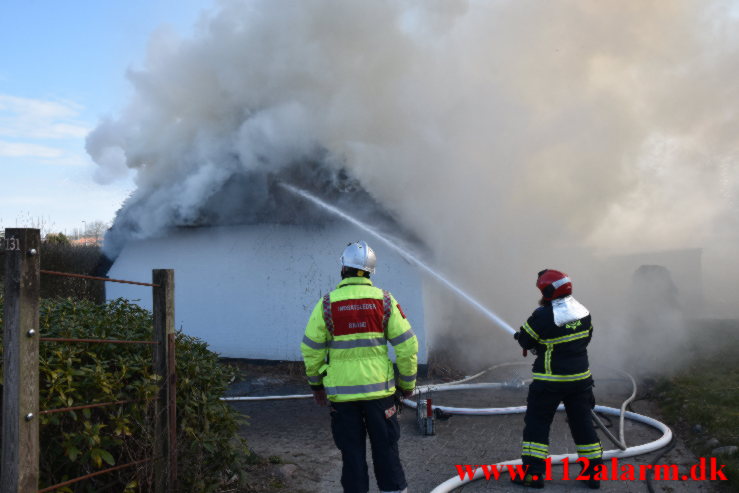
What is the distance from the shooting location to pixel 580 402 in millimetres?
4703

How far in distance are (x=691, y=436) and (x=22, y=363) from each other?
20.0ft

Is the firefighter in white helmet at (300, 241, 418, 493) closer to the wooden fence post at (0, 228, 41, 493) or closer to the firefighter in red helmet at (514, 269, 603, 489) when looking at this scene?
the firefighter in red helmet at (514, 269, 603, 489)

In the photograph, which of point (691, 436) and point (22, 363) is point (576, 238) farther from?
point (22, 363)

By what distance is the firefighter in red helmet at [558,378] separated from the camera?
4613mm

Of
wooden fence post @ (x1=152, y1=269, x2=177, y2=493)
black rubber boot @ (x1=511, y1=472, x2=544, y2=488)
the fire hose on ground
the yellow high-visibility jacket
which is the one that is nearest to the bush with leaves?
wooden fence post @ (x1=152, y1=269, x2=177, y2=493)

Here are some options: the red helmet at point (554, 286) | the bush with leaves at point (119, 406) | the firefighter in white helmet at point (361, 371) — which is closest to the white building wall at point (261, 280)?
the red helmet at point (554, 286)

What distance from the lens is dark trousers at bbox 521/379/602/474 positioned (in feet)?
15.2

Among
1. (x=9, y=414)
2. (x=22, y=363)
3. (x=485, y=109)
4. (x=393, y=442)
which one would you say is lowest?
(x=393, y=442)

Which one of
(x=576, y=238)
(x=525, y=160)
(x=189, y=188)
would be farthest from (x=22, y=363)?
(x=576, y=238)

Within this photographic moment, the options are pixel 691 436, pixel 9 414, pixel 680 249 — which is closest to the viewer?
pixel 9 414

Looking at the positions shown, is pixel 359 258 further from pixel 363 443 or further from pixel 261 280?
pixel 261 280

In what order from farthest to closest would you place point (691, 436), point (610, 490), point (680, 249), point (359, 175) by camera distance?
point (680, 249)
point (359, 175)
point (691, 436)
point (610, 490)

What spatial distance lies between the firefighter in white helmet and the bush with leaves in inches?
34.3

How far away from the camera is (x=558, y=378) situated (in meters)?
4.61
